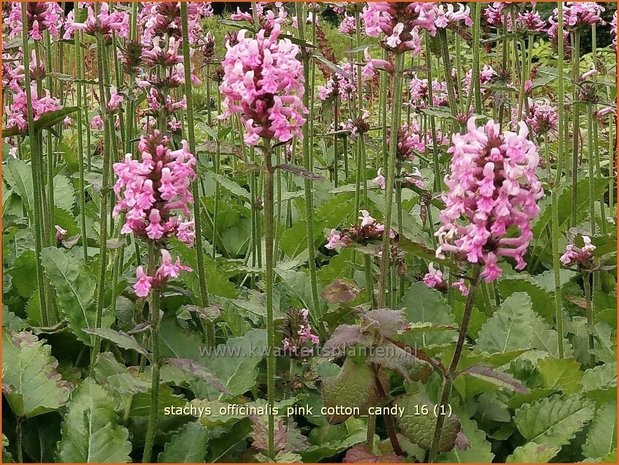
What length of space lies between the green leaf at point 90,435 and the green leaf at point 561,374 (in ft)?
4.16

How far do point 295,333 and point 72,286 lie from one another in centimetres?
82

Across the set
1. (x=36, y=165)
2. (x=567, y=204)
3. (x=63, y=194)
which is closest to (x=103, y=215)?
(x=36, y=165)

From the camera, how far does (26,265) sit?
9.98 feet

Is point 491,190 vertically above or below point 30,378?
above

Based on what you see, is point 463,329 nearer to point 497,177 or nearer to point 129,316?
point 497,177

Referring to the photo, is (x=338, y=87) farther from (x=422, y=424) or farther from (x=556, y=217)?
(x=422, y=424)

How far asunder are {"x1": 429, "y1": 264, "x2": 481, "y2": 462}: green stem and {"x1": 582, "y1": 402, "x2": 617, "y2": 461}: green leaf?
1.55ft

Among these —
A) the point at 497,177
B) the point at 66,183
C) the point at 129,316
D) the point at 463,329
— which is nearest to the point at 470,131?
the point at 497,177

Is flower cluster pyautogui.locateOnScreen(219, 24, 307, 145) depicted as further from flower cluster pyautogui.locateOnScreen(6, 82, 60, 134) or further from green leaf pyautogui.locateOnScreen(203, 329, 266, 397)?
flower cluster pyautogui.locateOnScreen(6, 82, 60, 134)

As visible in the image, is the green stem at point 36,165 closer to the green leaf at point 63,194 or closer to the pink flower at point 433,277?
the green leaf at point 63,194

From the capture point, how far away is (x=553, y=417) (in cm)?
222

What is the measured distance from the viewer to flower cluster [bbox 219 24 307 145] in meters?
1.76

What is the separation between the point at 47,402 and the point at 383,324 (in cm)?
102

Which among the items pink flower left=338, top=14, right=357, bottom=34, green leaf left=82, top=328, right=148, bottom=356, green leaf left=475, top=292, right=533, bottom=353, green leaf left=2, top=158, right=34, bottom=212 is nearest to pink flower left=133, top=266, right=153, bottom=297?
green leaf left=82, top=328, right=148, bottom=356
